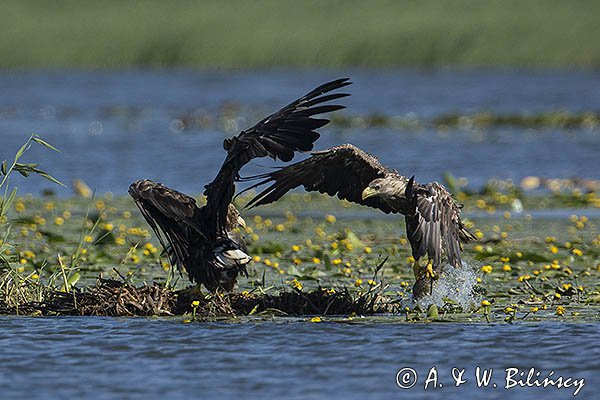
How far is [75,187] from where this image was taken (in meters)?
17.2

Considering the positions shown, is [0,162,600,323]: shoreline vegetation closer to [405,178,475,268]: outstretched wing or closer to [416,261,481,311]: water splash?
[416,261,481,311]: water splash

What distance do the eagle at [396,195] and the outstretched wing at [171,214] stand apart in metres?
0.52

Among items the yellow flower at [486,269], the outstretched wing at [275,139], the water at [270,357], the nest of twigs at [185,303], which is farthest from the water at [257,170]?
the yellow flower at [486,269]

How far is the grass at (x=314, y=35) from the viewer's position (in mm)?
47969

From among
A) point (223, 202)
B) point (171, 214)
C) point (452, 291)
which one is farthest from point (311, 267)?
point (171, 214)

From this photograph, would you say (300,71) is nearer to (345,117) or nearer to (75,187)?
(345,117)

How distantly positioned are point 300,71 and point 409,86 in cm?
1088

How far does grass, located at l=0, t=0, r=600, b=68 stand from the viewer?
1889 inches

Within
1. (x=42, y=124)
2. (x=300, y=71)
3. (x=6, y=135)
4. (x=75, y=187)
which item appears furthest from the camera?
(x=300, y=71)

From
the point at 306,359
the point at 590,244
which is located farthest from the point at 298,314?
the point at 590,244

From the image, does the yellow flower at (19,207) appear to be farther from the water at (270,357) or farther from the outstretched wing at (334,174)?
the water at (270,357)

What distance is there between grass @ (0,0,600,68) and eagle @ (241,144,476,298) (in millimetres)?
38273

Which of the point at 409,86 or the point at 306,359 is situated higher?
the point at 409,86

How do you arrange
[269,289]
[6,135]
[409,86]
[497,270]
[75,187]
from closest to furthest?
[269,289] → [497,270] → [75,187] → [6,135] → [409,86]
